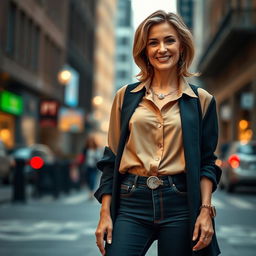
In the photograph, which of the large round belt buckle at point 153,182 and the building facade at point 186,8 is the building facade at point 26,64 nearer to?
the large round belt buckle at point 153,182

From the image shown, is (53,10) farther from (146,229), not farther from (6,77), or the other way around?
(146,229)

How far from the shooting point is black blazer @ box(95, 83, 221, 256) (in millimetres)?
3338

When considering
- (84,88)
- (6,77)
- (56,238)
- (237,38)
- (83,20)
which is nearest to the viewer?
(56,238)

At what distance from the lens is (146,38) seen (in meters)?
3.57

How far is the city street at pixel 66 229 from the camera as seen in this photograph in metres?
8.55

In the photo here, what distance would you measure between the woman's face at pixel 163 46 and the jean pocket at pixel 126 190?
2.07 ft

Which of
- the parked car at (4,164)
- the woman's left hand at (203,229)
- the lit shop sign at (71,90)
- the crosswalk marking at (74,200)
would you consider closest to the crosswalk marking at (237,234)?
the woman's left hand at (203,229)

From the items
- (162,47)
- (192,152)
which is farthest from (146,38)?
(192,152)

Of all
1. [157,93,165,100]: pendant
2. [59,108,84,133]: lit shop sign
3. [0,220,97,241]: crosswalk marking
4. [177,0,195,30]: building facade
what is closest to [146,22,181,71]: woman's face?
[157,93,165,100]: pendant

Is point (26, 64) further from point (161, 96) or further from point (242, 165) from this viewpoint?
point (161, 96)

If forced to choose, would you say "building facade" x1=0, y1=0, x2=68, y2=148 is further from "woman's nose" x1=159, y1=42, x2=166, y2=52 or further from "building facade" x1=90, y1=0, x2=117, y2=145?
"building facade" x1=90, y1=0, x2=117, y2=145

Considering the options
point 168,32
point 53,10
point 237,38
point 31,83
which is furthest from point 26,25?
point 168,32

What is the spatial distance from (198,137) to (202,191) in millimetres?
270

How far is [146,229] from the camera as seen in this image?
3.38 metres
